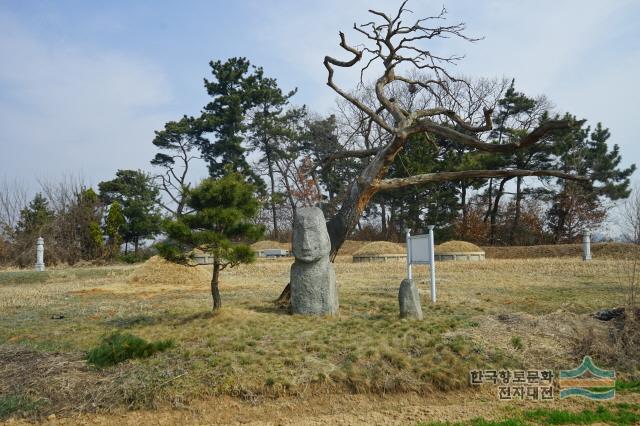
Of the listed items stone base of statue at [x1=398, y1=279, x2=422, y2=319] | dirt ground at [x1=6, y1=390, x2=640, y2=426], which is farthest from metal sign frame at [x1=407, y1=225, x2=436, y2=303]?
dirt ground at [x1=6, y1=390, x2=640, y2=426]

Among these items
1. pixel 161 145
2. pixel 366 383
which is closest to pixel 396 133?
pixel 366 383

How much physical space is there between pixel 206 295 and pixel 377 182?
16.2ft

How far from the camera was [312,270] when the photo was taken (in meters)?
7.58

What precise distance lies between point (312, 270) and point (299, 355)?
2.15 m

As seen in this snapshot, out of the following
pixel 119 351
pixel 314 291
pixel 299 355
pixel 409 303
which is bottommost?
pixel 299 355

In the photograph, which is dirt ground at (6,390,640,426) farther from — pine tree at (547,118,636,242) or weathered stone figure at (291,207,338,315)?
pine tree at (547,118,636,242)

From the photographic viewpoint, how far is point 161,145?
3200 cm

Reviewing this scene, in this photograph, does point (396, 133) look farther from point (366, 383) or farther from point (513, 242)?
point (513, 242)

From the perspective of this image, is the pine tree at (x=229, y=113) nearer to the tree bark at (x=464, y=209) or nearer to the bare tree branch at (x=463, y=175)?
the tree bark at (x=464, y=209)

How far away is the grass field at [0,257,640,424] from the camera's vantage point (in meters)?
4.66

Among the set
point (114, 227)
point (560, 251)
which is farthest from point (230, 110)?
point (560, 251)

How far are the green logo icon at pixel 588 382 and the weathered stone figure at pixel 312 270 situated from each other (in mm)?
3387

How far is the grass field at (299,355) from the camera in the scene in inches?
184

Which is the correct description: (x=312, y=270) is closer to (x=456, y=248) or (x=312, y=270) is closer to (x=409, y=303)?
(x=409, y=303)
